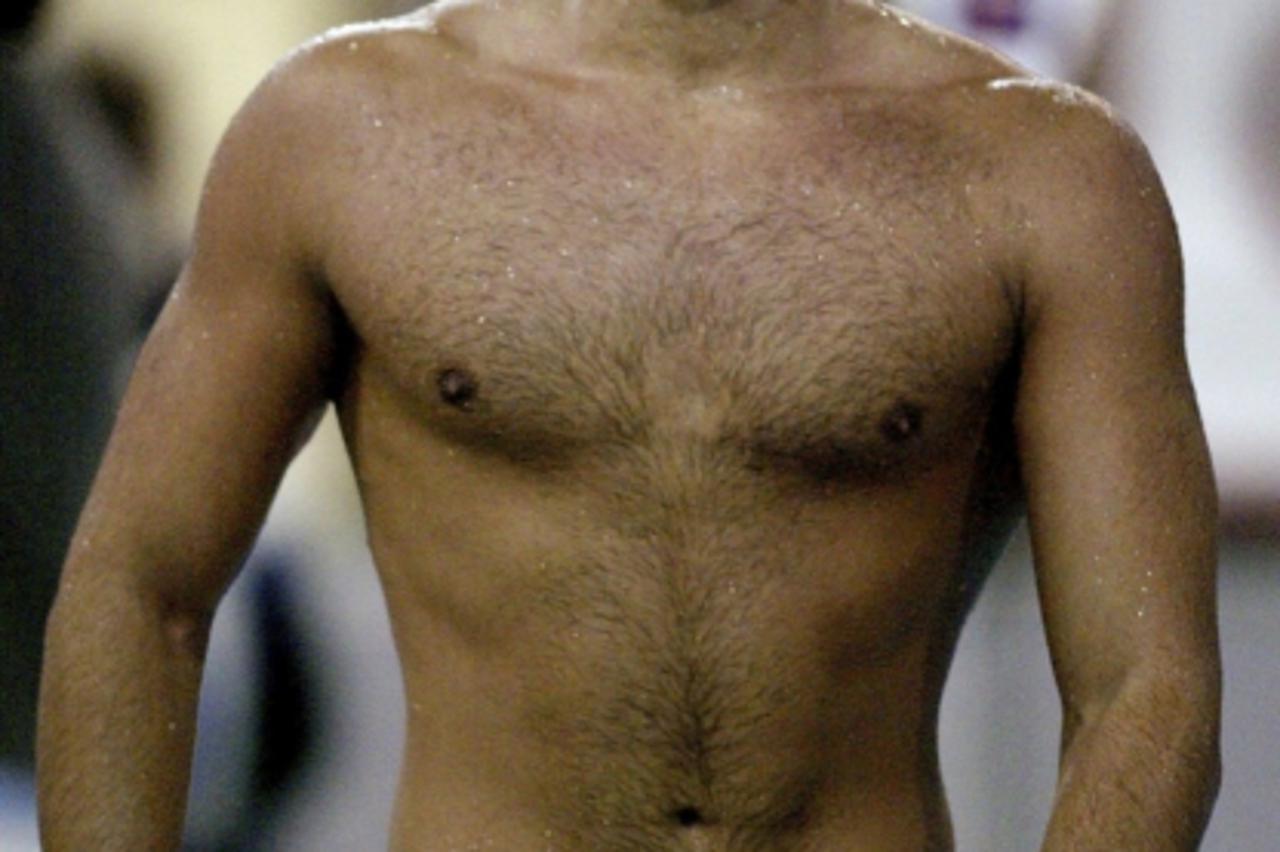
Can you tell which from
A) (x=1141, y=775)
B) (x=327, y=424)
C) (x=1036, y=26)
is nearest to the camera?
(x=1141, y=775)

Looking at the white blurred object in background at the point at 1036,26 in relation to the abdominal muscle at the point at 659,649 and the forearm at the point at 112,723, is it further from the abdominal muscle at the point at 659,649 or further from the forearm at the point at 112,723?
the forearm at the point at 112,723

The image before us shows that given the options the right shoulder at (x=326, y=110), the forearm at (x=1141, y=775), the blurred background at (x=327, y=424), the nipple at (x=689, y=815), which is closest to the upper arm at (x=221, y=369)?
the right shoulder at (x=326, y=110)

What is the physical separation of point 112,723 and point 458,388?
22 cm

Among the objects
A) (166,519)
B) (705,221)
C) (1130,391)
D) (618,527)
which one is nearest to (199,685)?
(166,519)

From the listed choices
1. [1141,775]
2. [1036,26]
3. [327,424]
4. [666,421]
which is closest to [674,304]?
[666,421]

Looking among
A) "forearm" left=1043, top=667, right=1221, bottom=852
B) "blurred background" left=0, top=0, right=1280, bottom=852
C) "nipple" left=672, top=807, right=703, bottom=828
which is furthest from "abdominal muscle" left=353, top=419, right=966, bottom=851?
"blurred background" left=0, top=0, right=1280, bottom=852

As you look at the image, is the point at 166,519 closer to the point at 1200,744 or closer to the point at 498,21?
the point at 498,21

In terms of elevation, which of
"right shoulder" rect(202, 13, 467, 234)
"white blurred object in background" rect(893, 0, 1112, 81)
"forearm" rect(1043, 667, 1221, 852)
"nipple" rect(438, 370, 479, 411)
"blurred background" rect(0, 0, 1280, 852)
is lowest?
"blurred background" rect(0, 0, 1280, 852)

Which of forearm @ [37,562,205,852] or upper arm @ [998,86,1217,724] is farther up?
upper arm @ [998,86,1217,724]

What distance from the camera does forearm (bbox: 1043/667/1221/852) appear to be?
3.72 feet

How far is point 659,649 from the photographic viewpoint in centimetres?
119

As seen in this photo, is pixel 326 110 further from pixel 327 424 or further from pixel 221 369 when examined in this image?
pixel 327 424

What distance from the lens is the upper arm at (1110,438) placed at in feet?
3.81

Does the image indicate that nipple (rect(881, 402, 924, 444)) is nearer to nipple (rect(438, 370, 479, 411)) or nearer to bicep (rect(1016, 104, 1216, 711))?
bicep (rect(1016, 104, 1216, 711))
